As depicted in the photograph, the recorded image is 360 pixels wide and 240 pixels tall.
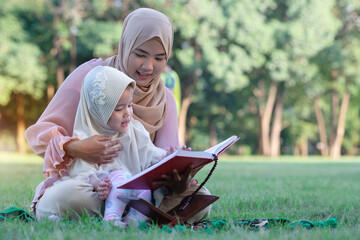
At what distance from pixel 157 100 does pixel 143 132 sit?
52cm

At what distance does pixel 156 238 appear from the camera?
232 centimetres

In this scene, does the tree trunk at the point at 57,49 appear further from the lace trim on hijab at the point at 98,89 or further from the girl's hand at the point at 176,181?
the girl's hand at the point at 176,181

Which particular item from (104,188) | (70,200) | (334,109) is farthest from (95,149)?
(334,109)

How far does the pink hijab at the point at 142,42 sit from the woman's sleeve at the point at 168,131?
56 mm

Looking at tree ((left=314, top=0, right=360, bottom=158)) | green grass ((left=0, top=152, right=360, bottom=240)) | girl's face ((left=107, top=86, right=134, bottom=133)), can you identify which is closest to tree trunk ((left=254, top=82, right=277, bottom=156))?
tree ((left=314, top=0, right=360, bottom=158))

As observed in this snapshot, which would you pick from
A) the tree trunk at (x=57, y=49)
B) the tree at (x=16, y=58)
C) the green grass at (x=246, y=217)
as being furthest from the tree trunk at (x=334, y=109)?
the green grass at (x=246, y=217)

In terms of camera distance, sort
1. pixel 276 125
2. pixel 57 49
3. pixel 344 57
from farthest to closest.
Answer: pixel 276 125, pixel 344 57, pixel 57 49

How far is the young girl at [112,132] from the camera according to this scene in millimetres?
3010

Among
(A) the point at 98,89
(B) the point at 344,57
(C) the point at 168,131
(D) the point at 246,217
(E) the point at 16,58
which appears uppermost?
(B) the point at 344,57

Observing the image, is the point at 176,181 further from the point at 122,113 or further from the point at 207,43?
the point at 207,43

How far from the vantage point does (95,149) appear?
9.87 feet

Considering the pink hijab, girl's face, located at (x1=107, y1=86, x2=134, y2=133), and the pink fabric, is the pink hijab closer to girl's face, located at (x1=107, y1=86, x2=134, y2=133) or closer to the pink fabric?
the pink fabric

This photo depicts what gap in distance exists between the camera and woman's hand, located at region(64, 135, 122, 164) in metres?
3.01

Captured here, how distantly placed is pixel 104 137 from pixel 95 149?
0.10m
